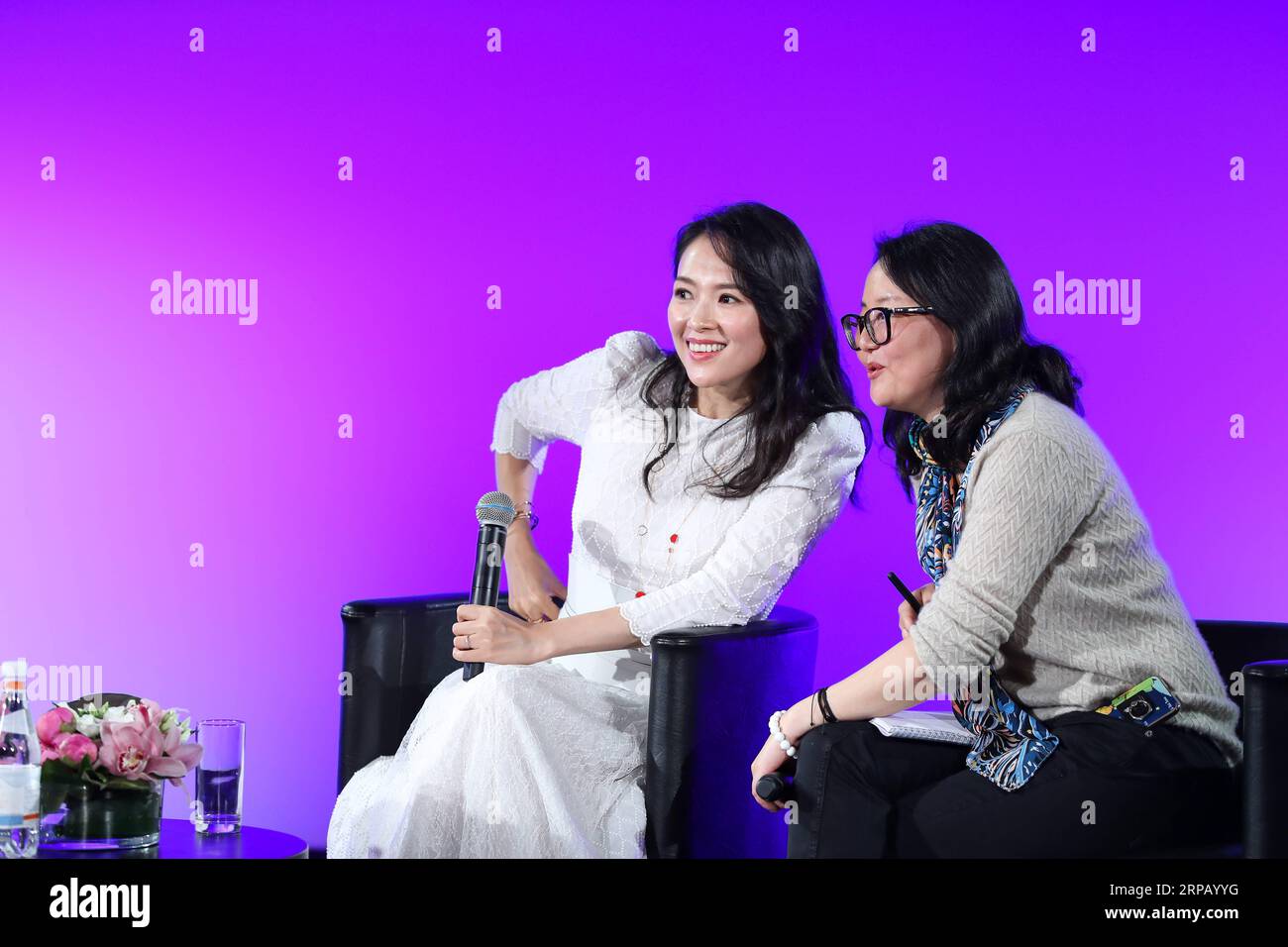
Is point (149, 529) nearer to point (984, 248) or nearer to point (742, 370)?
point (742, 370)

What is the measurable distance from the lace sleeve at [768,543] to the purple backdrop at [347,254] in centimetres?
78

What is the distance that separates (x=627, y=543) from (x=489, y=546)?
1.59 ft

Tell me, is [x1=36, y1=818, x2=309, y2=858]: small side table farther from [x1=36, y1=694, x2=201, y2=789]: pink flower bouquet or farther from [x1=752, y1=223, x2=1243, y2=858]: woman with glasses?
[x1=752, y1=223, x2=1243, y2=858]: woman with glasses

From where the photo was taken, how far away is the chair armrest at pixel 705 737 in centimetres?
258

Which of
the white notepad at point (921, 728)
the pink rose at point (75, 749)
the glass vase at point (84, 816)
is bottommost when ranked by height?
the glass vase at point (84, 816)

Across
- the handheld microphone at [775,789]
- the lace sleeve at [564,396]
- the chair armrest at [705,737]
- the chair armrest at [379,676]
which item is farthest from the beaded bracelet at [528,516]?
the handheld microphone at [775,789]

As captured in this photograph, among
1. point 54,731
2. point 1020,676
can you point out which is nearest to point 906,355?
point 1020,676

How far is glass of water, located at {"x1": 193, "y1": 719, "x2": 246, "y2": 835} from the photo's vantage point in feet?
8.12

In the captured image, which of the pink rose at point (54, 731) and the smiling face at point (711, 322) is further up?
the smiling face at point (711, 322)

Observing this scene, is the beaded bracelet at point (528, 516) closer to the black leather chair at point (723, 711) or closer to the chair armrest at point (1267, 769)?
the black leather chair at point (723, 711)

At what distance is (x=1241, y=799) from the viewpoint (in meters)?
2.09

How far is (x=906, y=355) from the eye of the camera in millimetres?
2352
